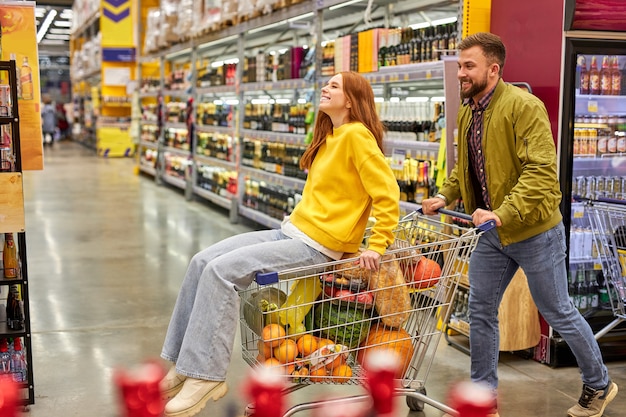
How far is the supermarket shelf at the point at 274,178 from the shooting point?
7.85m

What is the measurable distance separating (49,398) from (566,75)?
10.4 ft

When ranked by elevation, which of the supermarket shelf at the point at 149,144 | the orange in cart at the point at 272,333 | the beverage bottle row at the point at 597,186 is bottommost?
the orange in cart at the point at 272,333

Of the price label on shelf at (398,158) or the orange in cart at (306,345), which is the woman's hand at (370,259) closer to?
the orange in cart at (306,345)

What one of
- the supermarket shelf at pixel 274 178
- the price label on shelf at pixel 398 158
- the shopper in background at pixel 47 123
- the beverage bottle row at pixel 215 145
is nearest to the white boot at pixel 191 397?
the price label on shelf at pixel 398 158

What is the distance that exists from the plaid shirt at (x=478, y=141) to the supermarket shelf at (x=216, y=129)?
22.6ft

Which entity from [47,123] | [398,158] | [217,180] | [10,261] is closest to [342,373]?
[10,261]

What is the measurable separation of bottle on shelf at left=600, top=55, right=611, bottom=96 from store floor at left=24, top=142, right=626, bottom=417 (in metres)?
1.61

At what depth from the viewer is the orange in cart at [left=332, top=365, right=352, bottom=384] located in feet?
9.93

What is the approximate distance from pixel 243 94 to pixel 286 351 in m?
6.98

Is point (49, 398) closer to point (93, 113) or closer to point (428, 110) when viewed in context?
point (428, 110)

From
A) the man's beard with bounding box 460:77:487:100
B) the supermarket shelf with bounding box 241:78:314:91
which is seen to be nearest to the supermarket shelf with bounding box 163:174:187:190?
the supermarket shelf with bounding box 241:78:314:91

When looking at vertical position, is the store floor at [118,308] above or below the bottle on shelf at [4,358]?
below

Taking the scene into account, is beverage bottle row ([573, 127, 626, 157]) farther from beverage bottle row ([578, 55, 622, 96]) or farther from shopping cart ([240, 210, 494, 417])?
shopping cart ([240, 210, 494, 417])

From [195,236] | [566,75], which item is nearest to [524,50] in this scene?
[566,75]
